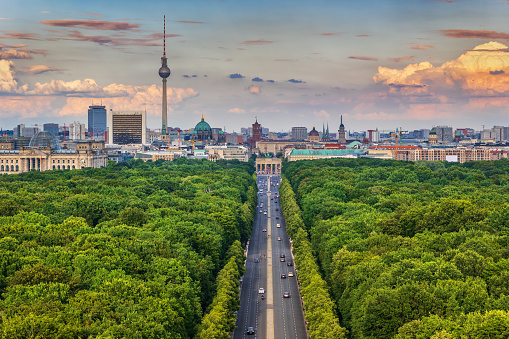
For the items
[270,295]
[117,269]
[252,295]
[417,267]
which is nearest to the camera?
[417,267]

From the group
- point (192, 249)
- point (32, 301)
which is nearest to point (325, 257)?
point (192, 249)

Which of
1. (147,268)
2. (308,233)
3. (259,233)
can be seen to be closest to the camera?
(147,268)

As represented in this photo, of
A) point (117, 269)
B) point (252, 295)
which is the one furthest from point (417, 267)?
point (252, 295)

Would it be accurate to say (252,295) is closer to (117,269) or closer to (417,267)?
(117,269)

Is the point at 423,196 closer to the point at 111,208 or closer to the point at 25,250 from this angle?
the point at 111,208

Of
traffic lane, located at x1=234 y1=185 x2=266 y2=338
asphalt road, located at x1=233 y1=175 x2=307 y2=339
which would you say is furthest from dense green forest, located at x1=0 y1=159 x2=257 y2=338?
asphalt road, located at x1=233 y1=175 x2=307 y2=339
